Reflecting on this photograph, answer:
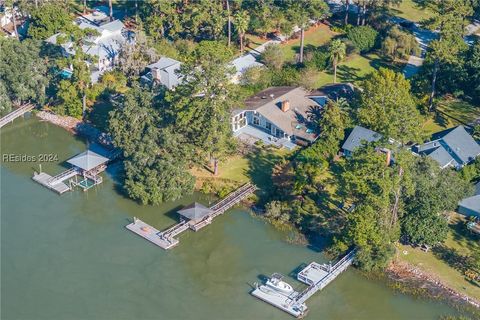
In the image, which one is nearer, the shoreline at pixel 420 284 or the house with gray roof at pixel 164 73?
the shoreline at pixel 420 284

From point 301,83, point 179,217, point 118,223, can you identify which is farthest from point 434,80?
point 118,223

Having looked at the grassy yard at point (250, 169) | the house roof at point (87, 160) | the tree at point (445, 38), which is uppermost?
the tree at point (445, 38)

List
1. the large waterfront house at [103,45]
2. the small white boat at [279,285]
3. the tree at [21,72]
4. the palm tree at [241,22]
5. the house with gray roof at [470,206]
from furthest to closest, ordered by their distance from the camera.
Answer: the palm tree at [241,22] → the large waterfront house at [103,45] → the tree at [21,72] → the house with gray roof at [470,206] → the small white boat at [279,285]

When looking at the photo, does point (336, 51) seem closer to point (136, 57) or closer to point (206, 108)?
point (136, 57)

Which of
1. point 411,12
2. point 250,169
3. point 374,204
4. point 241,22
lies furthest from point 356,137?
point 411,12

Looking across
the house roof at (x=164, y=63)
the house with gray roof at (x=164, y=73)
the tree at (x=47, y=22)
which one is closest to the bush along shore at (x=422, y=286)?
the house with gray roof at (x=164, y=73)

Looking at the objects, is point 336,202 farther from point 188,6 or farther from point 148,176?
point 188,6

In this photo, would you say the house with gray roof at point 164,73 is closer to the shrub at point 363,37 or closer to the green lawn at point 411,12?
the shrub at point 363,37
